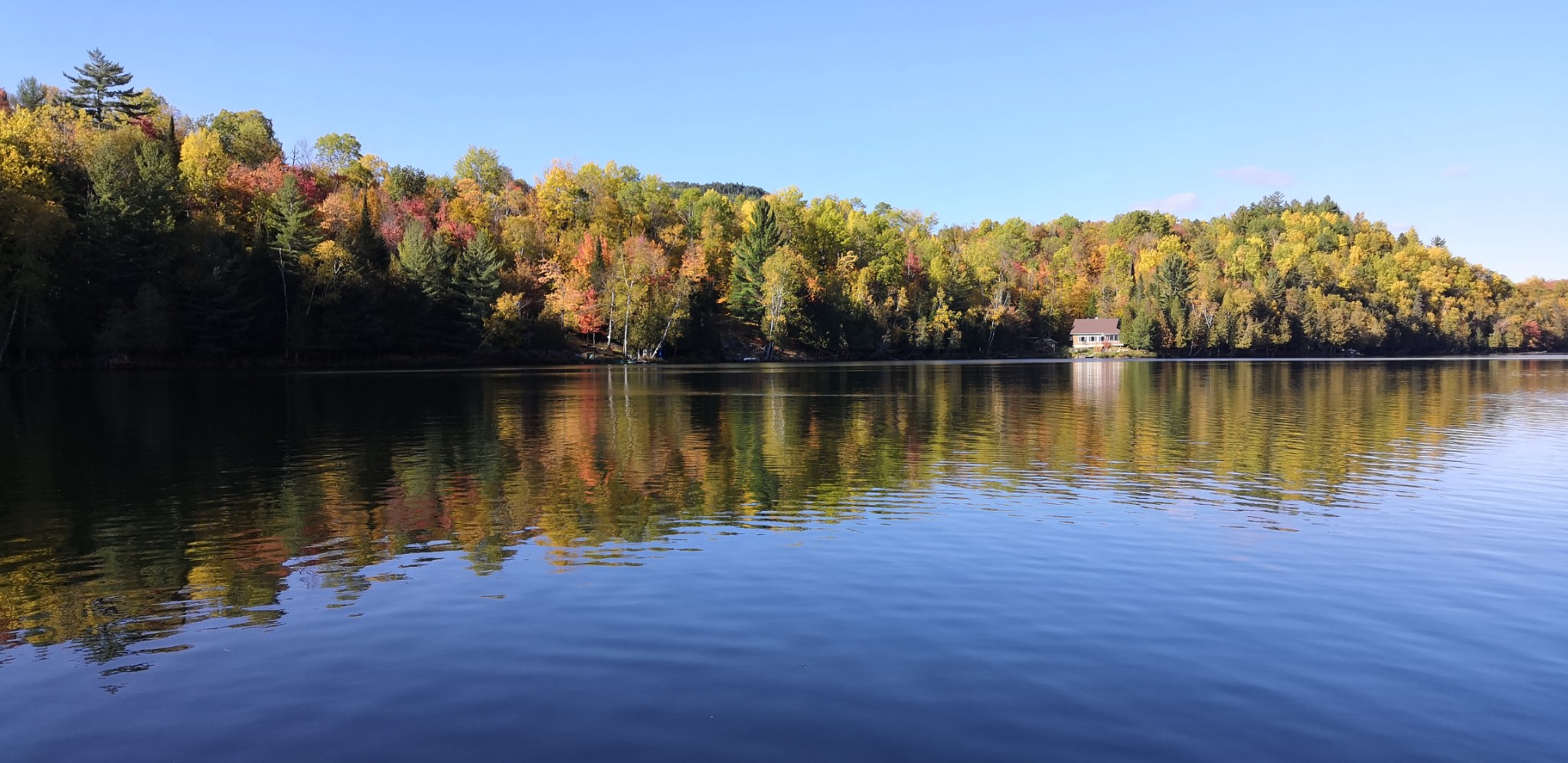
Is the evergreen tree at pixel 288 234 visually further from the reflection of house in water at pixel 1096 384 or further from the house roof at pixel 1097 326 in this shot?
the house roof at pixel 1097 326

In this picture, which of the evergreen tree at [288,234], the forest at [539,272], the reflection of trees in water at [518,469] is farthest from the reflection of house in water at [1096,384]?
the evergreen tree at [288,234]

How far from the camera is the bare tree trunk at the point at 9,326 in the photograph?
67375mm

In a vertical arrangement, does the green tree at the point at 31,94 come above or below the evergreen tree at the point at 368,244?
above

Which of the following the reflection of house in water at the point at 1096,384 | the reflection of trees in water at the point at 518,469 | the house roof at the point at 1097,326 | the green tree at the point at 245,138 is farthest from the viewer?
the house roof at the point at 1097,326

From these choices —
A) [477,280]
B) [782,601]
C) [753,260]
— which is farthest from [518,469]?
[753,260]

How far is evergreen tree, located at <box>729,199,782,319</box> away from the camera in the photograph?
12569 centimetres

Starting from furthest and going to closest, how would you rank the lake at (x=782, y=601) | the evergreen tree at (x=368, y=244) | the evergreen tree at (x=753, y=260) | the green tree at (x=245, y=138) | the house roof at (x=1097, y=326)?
1. the house roof at (x=1097, y=326)
2. the evergreen tree at (x=753, y=260)
3. the green tree at (x=245, y=138)
4. the evergreen tree at (x=368, y=244)
5. the lake at (x=782, y=601)

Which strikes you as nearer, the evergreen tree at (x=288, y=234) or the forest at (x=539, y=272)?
the forest at (x=539, y=272)

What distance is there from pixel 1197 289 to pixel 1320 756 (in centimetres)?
17625

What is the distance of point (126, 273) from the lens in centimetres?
7762

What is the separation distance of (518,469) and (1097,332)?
517 feet

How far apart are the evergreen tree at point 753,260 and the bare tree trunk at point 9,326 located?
73859 millimetres

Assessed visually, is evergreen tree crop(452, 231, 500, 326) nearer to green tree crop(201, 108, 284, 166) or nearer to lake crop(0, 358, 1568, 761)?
green tree crop(201, 108, 284, 166)

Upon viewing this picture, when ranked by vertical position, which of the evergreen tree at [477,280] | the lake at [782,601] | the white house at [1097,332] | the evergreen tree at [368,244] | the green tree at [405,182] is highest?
the green tree at [405,182]
